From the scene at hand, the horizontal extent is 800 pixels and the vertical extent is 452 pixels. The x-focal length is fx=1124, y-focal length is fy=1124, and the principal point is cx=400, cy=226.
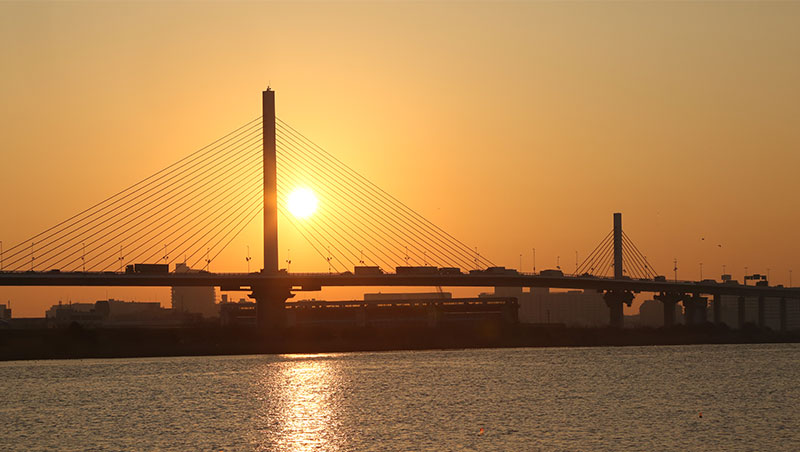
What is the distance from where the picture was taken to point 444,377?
9850cm

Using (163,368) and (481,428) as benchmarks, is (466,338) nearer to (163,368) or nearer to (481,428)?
(163,368)

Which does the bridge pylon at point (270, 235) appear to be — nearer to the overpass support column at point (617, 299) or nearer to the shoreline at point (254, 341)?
the shoreline at point (254, 341)

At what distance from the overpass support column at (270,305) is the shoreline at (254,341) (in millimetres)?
1940

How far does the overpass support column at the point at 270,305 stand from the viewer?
149m

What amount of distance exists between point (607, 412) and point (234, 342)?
335 feet

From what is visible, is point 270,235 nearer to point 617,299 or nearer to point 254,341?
point 254,341

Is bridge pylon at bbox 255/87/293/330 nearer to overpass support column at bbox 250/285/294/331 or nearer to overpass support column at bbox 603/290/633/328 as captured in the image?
overpass support column at bbox 250/285/294/331

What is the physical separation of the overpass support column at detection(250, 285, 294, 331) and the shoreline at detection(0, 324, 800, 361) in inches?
76.4

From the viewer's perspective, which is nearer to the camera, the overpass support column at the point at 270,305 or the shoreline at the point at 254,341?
the overpass support column at the point at 270,305

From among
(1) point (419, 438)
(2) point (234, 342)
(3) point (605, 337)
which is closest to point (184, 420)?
(1) point (419, 438)

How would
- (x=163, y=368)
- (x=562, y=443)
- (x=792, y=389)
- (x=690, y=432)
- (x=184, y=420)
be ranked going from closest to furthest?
(x=562, y=443)
(x=690, y=432)
(x=184, y=420)
(x=792, y=389)
(x=163, y=368)

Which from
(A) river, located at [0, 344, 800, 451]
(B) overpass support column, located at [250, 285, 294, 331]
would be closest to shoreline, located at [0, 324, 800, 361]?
(B) overpass support column, located at [250, 285, 294, 331]

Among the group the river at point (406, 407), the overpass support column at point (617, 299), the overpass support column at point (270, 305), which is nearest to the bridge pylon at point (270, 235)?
the overpass support column at point (270, 305)

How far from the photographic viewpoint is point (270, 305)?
499 feet
